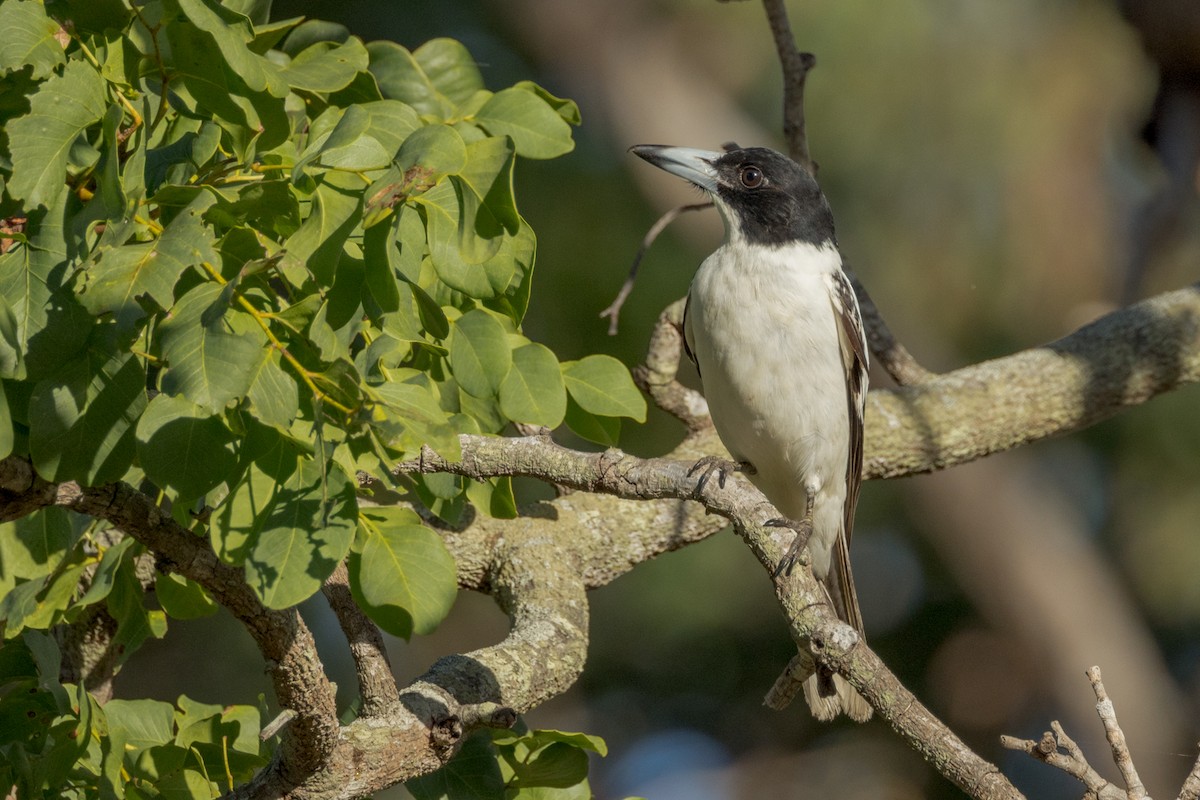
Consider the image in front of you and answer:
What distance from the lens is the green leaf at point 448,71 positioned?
3.08 metres

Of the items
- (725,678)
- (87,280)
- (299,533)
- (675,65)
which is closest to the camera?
(87,280)

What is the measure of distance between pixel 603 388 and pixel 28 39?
4.18 ft

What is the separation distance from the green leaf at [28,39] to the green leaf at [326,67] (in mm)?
487

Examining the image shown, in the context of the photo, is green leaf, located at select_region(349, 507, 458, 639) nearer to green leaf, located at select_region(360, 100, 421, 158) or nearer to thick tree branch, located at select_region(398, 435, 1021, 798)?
thick tree branch, located at select_region(398, 435, 1021, 798)

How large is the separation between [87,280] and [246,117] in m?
0.41

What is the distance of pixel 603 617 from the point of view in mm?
8750

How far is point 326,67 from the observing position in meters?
2.45

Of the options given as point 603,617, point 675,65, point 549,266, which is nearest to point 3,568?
point 549,266

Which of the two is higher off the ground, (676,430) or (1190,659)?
(676,430)

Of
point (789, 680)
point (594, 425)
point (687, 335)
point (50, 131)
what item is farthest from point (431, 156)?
point (687, 335)

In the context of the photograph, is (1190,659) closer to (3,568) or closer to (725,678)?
(725,678)

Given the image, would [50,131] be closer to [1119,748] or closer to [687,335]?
[1119,748]

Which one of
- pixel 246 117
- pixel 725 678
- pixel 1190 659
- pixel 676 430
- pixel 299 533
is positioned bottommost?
pixel 725 678

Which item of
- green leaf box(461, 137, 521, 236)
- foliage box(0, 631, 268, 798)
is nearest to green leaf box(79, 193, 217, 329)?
green leaf box(461, 137, 521, 236)
